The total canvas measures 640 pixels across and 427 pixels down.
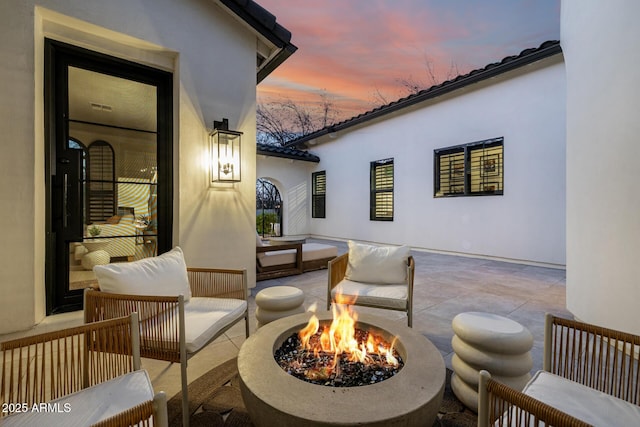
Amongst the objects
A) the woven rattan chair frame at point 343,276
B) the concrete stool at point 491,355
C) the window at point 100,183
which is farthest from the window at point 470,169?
the window at point 100,183

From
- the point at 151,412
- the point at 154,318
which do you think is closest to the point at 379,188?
the point at 154,318

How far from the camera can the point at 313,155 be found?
10500 millimetres

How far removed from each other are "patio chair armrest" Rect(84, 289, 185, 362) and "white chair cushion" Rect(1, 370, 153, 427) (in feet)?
1.16

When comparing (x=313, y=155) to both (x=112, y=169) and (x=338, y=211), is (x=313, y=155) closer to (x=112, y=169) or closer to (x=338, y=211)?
(x=338, y=211)

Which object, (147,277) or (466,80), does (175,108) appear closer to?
(147,277)

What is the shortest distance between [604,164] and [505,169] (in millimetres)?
3653

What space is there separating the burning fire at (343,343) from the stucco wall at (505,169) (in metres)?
5.21

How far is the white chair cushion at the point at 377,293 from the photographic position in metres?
2.37

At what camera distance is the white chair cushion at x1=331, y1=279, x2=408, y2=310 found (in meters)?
2.37

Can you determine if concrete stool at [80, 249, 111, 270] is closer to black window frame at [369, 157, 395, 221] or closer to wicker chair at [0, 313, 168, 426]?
wicker chair at [0, 313, 168, 426]

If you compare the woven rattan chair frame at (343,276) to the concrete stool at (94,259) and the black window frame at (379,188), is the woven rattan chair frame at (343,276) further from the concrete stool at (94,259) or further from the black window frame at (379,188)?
the black window frame at (379,188)

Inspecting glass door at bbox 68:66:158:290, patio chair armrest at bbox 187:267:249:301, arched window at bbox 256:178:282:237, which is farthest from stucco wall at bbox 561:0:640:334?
arched window at bbox 256:178:282:237

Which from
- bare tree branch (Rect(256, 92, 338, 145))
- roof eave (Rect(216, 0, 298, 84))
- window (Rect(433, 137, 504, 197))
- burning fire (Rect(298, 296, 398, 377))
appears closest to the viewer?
burning fire (Rect(298, 296, 398, 377))

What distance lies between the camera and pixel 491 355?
61.8 inches
